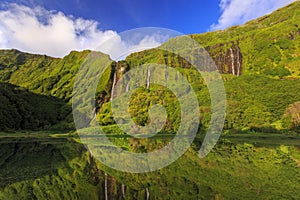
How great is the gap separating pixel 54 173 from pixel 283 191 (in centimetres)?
1657

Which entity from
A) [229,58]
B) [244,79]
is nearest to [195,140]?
[244,79]

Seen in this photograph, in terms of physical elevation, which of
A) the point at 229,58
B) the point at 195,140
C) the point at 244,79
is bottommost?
the point at 195,140

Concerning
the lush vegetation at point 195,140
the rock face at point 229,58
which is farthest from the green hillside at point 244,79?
the lush vegetation at point 195,140

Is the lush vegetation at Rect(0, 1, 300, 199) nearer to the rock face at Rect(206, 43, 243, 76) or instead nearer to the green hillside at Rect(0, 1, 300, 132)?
the green hillside at Rect(0, 1, 300, 132)

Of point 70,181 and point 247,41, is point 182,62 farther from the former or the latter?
point 70,181

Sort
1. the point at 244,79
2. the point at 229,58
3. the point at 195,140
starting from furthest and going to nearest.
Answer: the point at 229,58 → the point at 244,79 → the point at 195,140

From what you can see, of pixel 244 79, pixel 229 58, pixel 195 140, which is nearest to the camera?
pixel 195 140

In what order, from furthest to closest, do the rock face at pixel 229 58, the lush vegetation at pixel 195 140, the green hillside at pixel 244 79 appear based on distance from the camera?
the rock face at pixel 229 58, the green hillside at pixel 244 79, the lush vegetation at pixel 195 140

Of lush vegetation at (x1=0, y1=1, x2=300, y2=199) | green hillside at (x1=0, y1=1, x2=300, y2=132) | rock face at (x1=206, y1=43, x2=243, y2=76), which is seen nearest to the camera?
lush vegetation at (x1=0, y1=1, x2=300, y2=199)

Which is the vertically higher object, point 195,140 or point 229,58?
point 229,58

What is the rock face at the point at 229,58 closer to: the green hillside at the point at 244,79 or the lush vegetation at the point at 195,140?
the green hillside at the point at 244,79

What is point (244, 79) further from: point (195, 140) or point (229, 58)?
point (195, 140)

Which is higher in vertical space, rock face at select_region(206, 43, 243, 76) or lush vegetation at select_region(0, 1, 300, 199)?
rock face at select_region(206, 43, 243, 76)

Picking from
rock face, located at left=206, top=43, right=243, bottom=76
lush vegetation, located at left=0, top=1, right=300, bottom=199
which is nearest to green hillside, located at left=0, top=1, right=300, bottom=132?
rock face, located at left=206, top=43, right=243, bottom=76
